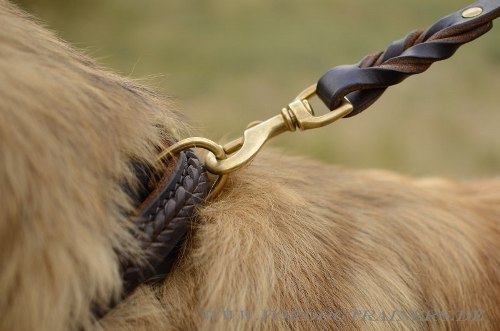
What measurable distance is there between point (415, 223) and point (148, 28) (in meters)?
4.59

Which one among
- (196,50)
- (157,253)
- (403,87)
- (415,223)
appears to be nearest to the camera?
(157,253)

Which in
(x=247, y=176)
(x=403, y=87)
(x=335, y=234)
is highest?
(x=247, y=176)

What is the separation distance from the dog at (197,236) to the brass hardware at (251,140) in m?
0.04

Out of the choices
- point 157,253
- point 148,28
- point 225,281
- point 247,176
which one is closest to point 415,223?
point 247,176

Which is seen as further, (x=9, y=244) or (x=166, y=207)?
(x=166, y=207)

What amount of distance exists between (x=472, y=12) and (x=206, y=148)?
59 cm

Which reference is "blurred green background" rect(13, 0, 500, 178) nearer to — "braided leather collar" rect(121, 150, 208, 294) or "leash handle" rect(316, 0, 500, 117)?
"leash handle" rect(316, 0, 500, 117)

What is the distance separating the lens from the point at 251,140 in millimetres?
1027

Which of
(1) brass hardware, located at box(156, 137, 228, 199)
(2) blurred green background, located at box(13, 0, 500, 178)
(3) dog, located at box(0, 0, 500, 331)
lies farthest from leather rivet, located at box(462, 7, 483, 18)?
(2) blurred green background, located at box(13, 0, 500, 178)

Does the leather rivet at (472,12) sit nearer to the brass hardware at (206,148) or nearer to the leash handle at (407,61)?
the leash handle at (407,61)

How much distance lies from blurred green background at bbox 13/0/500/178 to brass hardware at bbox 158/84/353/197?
2.07 m

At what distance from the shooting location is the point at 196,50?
501 cm

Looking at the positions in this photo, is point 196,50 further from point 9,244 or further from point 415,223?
point 9,244

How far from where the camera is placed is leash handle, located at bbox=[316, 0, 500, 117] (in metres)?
1.08
